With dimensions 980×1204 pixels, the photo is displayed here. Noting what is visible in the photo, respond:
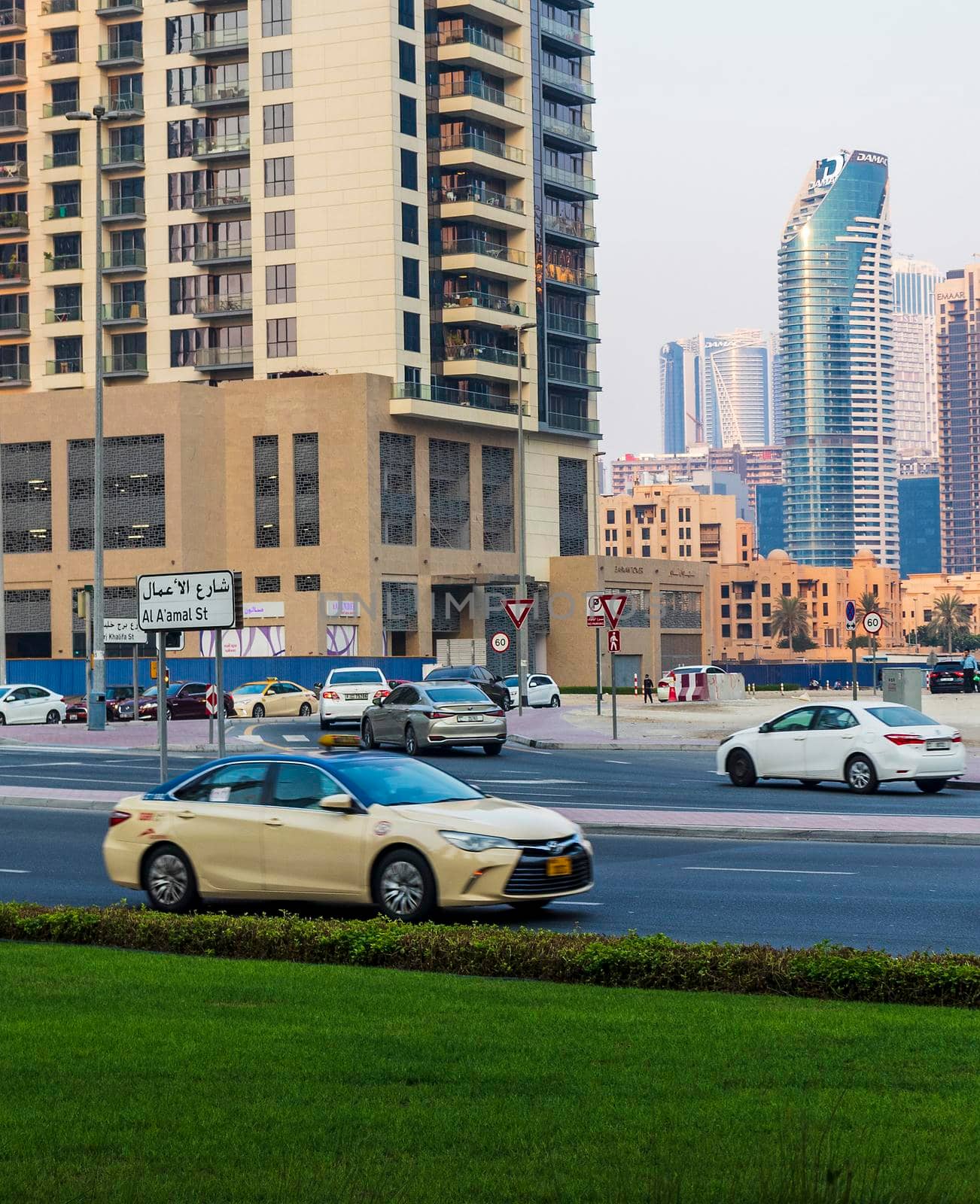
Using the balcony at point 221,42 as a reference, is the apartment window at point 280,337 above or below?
below

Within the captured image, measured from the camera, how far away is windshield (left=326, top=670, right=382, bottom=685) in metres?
51.4

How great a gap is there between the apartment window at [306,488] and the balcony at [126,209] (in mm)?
15888

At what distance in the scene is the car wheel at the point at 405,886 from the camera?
536 inches

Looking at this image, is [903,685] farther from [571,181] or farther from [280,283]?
[571,181]

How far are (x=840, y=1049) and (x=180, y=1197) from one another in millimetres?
3546

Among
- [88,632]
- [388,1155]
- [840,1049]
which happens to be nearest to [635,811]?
[840,1049]

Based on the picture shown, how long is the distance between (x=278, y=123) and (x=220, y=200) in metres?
5.02

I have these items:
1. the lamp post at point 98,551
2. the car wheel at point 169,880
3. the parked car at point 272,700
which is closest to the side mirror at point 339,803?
the car wheel at point 169,880

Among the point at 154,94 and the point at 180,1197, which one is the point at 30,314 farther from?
the point at 180,1197

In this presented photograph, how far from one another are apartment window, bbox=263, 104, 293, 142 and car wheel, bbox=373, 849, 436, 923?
77.8 m

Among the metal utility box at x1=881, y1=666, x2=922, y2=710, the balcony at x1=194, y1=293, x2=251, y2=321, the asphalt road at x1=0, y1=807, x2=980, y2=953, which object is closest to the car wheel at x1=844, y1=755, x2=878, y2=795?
the asphalt road at x1=0, y1=807, x2=980, y2=953

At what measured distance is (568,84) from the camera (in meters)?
96.6

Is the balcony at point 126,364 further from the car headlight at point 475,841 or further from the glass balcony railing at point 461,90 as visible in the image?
the car headlight at point 475,841

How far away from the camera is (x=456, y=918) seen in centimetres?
1401
